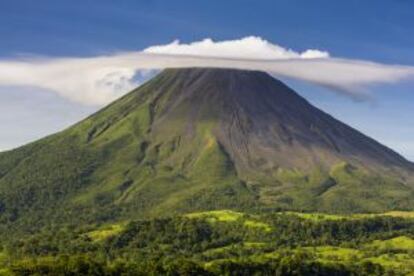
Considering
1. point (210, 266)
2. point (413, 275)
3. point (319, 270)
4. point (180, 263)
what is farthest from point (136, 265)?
point (413, 275)

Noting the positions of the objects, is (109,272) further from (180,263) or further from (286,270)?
(286,270)

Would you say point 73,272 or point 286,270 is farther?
point 286,270

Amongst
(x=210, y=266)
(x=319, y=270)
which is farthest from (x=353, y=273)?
(x=210, y=266)

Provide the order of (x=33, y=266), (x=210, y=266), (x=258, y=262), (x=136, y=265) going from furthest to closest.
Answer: (x=258, y=262)
(x=210, y=266)
(x=136, y=265)
(x=33, y=266)

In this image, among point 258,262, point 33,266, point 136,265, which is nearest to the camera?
point 33,266

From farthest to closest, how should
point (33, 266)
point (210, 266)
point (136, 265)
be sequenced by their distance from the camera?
point (210, 266), point (136, 265), point (33, 266)

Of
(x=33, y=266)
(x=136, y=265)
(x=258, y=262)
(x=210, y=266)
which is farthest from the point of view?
(x=258, y=262)

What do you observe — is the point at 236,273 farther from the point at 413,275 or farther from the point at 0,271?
the point at 0,271

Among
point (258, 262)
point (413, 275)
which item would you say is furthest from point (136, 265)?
point (413, 275)

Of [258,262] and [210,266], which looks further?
[258,262]
